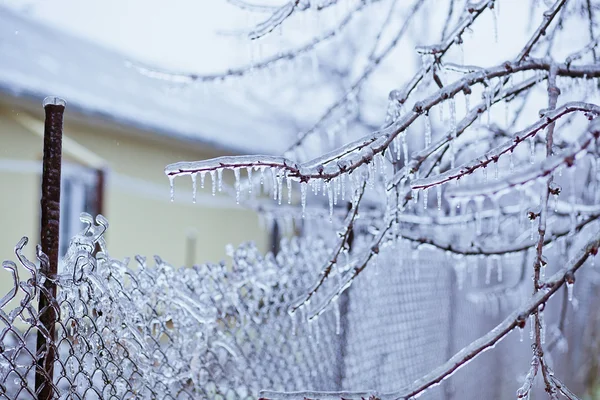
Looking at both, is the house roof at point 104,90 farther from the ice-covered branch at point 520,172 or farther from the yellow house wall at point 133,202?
the ice-covered branch at point 520,172

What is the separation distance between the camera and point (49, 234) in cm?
192

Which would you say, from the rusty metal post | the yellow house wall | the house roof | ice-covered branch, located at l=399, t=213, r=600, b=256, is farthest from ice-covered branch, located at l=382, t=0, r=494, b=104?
the yellow house wall

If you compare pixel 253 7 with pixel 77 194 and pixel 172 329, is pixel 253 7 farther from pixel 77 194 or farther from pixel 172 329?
pixel 77 194

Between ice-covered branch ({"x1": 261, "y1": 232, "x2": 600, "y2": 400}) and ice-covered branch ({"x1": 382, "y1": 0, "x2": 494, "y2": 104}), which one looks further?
ice-covered branch ({"x1": 382, "y1": 0, "x2": 494, "y2": 104})

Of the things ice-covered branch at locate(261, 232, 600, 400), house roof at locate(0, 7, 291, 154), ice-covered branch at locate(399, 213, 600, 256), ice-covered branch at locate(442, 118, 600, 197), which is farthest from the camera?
house roof at locate(0, 7, 291, 154)

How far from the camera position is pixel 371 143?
68.8 inches

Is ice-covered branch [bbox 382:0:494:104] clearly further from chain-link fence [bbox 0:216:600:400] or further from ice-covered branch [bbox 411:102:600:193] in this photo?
chain-link fence [bbox 0:216:600:400]

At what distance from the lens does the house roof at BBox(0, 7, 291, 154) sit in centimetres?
702

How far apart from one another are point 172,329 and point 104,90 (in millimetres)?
6341

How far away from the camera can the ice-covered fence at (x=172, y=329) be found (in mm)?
1932

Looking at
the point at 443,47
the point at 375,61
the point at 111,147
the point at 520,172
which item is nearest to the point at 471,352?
the point at 520,172

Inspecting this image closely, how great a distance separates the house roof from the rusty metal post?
3.80 m

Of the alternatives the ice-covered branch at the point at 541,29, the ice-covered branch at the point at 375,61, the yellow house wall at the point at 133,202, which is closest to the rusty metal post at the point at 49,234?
the ice-covered branch at the point at 375,61

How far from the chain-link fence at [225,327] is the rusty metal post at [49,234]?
0.6 inches
